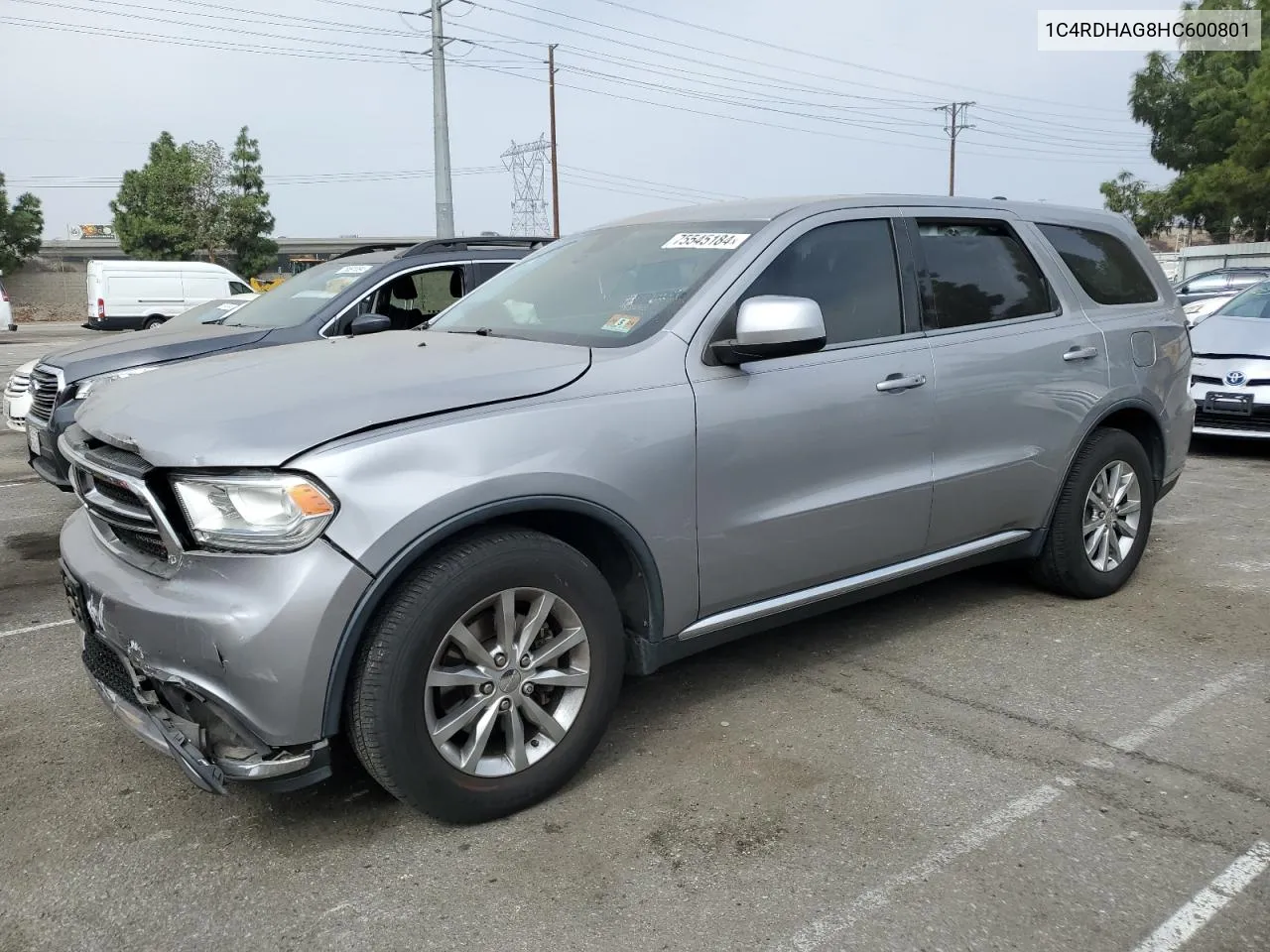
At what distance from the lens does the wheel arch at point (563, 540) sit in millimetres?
2611

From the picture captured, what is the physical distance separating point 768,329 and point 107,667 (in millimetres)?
2142

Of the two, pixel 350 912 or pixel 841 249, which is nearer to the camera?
pixel 350 912

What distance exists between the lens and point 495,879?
8.87ft

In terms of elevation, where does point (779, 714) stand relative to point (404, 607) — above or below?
below

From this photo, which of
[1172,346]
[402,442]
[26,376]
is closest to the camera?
[402,442]

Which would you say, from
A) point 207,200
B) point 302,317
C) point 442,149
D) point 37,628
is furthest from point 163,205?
point 37,628

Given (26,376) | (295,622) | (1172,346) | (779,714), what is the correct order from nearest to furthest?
(295,622) < (779,714) < (1172,346) < (26,376)

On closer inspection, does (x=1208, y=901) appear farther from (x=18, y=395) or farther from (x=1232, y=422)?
(x=18, y=395)

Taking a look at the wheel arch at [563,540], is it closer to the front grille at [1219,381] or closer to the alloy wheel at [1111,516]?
the alloy wheel at [1111,516]

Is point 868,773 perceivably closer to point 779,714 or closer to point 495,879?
point 779,714

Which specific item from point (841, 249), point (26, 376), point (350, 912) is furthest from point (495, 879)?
point (26, 376)

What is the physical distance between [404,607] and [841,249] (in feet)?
7.01

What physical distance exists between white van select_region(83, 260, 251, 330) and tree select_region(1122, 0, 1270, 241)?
35.0m

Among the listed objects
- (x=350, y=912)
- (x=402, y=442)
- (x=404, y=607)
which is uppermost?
(x=402, y=442)
